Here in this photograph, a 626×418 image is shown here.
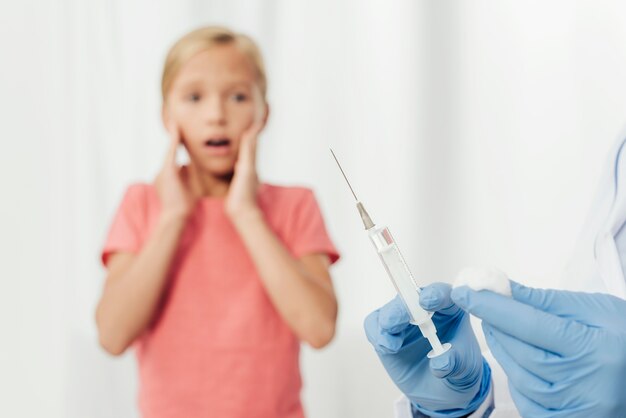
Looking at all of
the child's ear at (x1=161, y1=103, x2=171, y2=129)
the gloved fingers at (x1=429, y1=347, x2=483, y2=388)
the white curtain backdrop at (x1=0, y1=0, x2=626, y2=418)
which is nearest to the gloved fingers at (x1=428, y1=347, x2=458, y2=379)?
the gloved fingers at (x1=429, y1=347, x2=483, y2=388)

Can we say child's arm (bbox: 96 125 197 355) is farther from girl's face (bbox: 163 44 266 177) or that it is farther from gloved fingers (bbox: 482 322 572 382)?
gloved fingers (bbox: 482 322 572 382)

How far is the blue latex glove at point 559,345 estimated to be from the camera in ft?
2.76

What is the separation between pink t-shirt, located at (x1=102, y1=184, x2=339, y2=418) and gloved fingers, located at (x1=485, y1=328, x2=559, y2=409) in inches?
19.9

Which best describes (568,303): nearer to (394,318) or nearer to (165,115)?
(394,318)

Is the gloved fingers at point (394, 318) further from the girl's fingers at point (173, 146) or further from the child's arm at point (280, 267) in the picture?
the girl's fingers at point (173, 146)

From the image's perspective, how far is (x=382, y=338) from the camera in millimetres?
995

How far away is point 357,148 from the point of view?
1479 mm

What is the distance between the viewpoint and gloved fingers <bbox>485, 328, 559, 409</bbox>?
89cm

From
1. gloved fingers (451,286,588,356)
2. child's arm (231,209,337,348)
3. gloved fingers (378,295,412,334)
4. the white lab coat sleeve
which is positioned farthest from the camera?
child's arm (231,209,337,348)

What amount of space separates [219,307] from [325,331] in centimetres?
18

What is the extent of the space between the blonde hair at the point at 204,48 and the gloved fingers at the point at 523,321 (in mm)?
662

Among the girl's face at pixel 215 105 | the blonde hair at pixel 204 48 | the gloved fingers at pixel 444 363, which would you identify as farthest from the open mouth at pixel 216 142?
the gloved fingers at pixel 444 363

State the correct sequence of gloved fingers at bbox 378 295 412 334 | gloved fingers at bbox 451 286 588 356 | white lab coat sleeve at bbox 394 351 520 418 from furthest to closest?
1. white lab coat sleeve at bbox 394 351 520 418
2. gloved fingers at bbox 378 295 412 334
3. gloved fingers at bbox 451 286 588 356

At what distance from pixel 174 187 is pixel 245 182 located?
11cm
